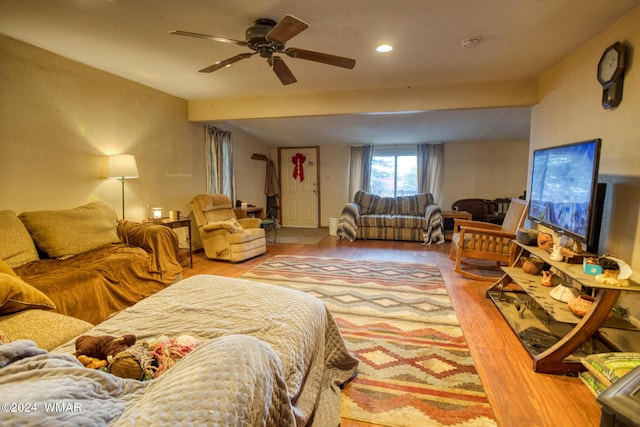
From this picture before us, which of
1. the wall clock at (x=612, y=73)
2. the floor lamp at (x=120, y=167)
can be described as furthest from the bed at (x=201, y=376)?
the wall clock at (x=612, y=73)

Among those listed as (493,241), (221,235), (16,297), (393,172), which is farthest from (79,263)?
(393,172)

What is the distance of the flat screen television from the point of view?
186 centimetres

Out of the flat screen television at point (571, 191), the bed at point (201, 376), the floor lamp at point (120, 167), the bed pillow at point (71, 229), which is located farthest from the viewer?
the floor lamp at point (120, 167)

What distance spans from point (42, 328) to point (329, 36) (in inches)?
99.9

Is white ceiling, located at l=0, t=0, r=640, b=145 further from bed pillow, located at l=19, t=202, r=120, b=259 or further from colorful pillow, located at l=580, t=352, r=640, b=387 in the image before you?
colorful pillow, located at l=580, t=352, r=640, b=387

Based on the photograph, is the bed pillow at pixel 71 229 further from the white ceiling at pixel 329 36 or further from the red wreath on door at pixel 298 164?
the red wreath on door at pixel 298 164

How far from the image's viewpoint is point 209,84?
11.9 ft

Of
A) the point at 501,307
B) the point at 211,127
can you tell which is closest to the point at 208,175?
the point at 211,127

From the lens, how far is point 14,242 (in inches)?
86.8

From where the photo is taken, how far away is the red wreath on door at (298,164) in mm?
7184

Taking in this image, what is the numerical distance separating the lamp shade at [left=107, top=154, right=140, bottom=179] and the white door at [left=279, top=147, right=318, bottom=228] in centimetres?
427

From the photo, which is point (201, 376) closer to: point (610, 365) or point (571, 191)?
point (610, 365)

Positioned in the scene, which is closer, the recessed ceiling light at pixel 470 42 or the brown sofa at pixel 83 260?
the brown sofa at pixel 83 260

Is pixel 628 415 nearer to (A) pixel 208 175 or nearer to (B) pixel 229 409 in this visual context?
(B) pixel 229 409
